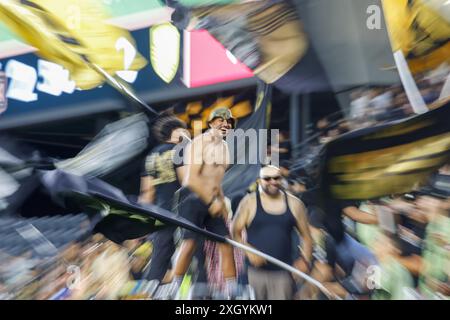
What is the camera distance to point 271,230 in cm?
248

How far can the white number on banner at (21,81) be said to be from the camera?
109 inches

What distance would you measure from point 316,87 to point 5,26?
1.76 metres

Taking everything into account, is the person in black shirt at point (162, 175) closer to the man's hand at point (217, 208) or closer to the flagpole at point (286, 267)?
the man's hand at point (217, 208)

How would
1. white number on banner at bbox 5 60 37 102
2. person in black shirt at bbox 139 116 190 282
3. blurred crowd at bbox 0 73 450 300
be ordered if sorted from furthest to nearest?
1. white number on banner at bbox 5 60 37 102
2. person in black shirt at bbox 139 116 190 282
3. blurred crowd at bbox 0 73 450 300

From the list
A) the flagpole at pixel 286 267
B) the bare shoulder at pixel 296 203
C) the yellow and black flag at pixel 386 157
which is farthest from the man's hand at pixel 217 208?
the yellow and black flag at pixel 386 157

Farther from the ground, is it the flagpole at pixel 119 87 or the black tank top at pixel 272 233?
the flagpole at pixel 119 87

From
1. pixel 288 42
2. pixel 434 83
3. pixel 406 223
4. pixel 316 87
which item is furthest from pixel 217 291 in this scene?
pixel 434 83

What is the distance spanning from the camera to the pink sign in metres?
2.56

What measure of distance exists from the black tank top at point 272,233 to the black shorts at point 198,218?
147 millimetres

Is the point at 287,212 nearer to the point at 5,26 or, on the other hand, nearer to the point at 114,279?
the point at 114,279

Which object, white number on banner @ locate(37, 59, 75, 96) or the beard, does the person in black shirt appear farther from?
white number on banner @ locate(37, 59, 75, 96)

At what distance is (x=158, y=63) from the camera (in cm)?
262

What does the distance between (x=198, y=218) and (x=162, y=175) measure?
0.97ft

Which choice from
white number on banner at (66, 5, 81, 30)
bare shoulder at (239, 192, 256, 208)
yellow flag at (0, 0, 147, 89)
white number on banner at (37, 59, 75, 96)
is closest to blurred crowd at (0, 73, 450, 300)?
bare shoulder at (239, 192, 256, 208)
